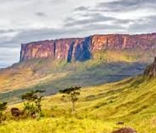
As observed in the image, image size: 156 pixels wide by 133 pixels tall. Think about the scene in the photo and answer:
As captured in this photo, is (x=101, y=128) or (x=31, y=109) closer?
(x=101, y=128)

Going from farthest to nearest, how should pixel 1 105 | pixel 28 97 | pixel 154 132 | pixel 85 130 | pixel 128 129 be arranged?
pixel 28 97
pixel 1 105
pixel 154 132
pixel 85 130
pixel 128 129

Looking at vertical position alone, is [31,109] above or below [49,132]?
below

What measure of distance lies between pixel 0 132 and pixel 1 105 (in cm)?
8850

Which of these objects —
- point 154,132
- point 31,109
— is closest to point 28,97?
point 31,109

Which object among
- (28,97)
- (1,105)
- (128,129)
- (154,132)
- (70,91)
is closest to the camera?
(128,129)

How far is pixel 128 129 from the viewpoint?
40906 millimetres

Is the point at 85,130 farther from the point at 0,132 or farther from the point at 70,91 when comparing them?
the point at 70,91

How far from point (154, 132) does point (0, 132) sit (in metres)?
20.3

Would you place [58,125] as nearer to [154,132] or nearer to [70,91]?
[154,132]

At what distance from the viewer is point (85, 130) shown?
154ft

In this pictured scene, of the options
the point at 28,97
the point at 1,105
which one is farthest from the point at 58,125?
the point at 28,97

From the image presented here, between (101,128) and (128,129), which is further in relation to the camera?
(101,128)

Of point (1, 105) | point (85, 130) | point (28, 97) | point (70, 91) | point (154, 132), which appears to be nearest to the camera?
point (85, 130)

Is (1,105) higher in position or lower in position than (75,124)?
lower
